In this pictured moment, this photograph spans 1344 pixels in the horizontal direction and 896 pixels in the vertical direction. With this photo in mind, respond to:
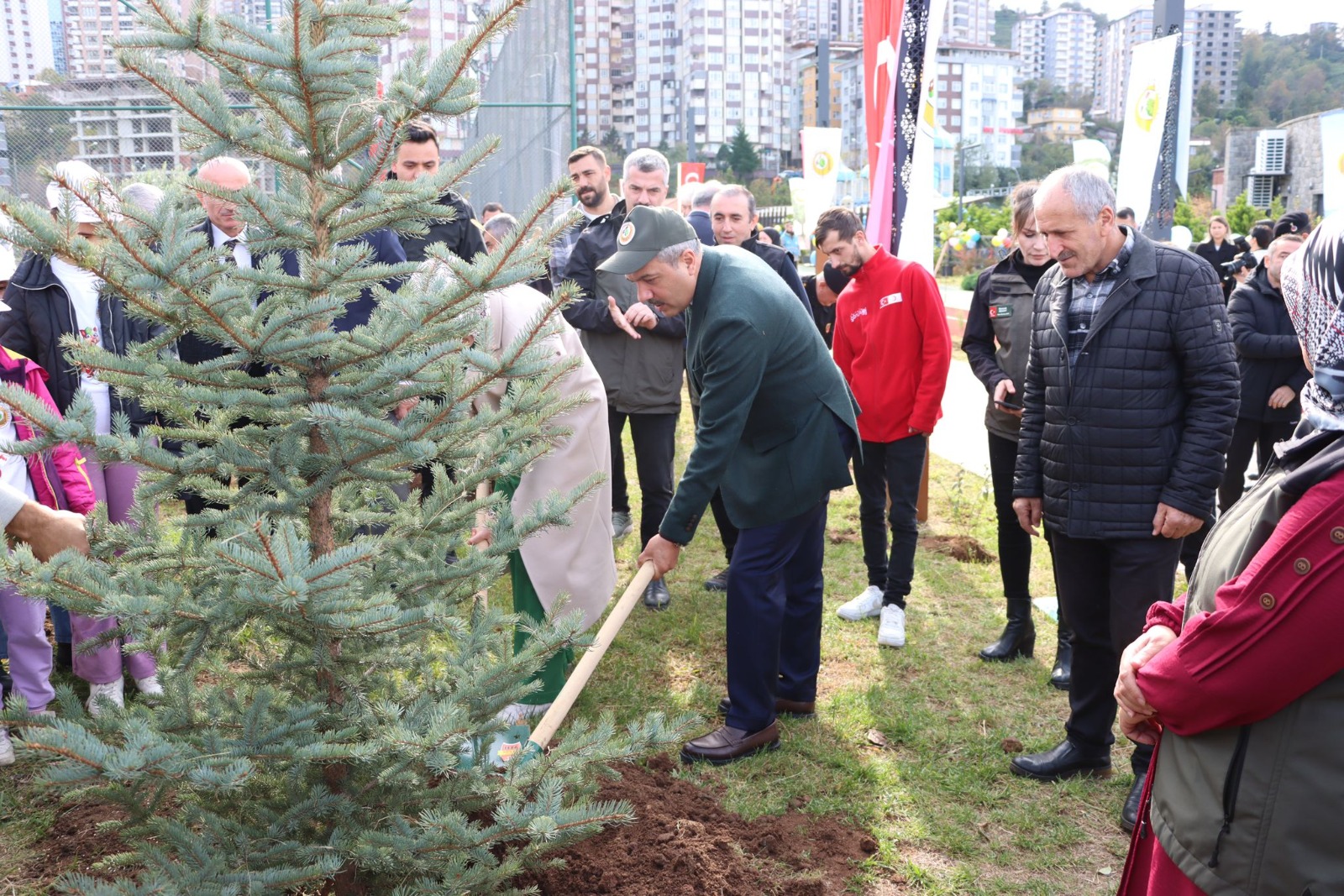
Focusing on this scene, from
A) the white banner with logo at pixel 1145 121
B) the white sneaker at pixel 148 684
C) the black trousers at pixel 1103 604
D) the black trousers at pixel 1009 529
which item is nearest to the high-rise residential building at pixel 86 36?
the white sneaker at pixel 148 684

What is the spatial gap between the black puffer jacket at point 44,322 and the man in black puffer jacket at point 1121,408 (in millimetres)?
3330

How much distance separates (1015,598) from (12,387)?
4137mm

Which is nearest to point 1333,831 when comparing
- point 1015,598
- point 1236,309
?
point 1015,598

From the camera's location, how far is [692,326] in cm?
368

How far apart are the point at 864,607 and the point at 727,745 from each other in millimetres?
1759

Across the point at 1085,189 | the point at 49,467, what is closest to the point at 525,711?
the point at 49,467

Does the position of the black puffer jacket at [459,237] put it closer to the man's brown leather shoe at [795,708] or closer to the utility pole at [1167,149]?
the man's brown leather shoe at [795,708]

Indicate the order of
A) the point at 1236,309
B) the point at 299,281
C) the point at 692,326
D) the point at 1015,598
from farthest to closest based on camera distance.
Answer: the point at 1236,309, the point at 1015,598, the point at 692,326, the point at 299,281

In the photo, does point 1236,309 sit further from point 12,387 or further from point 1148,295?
point 12,387

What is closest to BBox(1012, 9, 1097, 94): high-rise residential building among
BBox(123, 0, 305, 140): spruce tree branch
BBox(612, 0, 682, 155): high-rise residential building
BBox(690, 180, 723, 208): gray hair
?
BBox(612, 0, 682, 155): high-rise residential building

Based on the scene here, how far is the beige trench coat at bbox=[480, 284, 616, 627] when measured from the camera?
3.74 meters

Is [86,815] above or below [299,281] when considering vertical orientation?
below

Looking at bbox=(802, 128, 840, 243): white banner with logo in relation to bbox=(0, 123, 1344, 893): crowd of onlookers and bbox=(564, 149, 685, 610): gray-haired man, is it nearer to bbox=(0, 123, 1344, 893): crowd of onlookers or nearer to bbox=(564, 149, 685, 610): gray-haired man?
bbox=(0, 123, 1344, 893): crowd of onlookers

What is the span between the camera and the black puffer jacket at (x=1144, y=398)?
326cm
